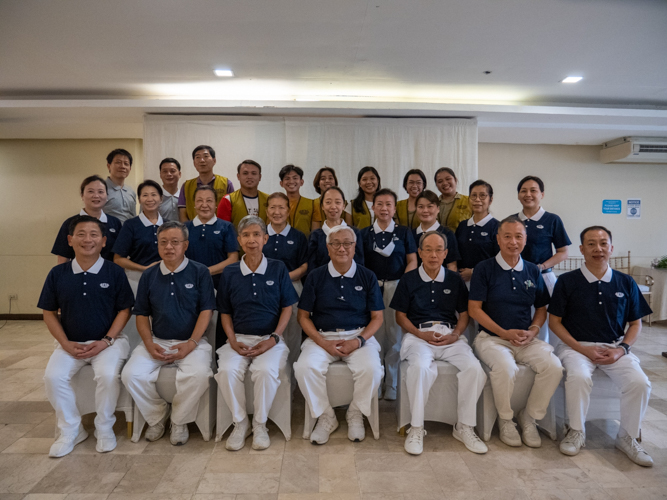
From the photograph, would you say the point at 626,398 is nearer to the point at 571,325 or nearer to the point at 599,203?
the point at 571,325

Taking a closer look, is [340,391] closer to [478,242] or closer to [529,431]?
[529,431]

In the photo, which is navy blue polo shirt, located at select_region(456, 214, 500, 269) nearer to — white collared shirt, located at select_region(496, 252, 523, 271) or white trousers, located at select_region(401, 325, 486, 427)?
white collared shirt, located at select_region(496, 252, 523, 271)

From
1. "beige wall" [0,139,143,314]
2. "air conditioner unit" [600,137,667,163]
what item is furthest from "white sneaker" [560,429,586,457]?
"beige wall" [0,139,143,314]

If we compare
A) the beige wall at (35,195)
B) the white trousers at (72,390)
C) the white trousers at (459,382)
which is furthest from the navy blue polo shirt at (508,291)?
the beige wall at (35,195)

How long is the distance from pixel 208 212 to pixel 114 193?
115cm

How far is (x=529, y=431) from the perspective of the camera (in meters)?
2.71

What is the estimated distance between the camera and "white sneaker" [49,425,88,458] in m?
2.53

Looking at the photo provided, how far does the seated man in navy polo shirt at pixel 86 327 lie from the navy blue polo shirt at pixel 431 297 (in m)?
1.92

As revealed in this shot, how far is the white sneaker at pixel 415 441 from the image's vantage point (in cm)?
257

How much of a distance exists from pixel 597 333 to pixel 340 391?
175 cm

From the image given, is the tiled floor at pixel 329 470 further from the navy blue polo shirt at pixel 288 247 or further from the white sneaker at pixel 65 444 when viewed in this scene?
the navy blue polo shirt at pixel 288 247

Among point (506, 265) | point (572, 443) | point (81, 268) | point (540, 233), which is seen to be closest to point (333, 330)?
point (506, 265)

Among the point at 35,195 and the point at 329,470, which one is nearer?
the point at 329,470

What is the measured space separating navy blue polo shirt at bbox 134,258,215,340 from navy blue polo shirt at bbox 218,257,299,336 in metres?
0.13
